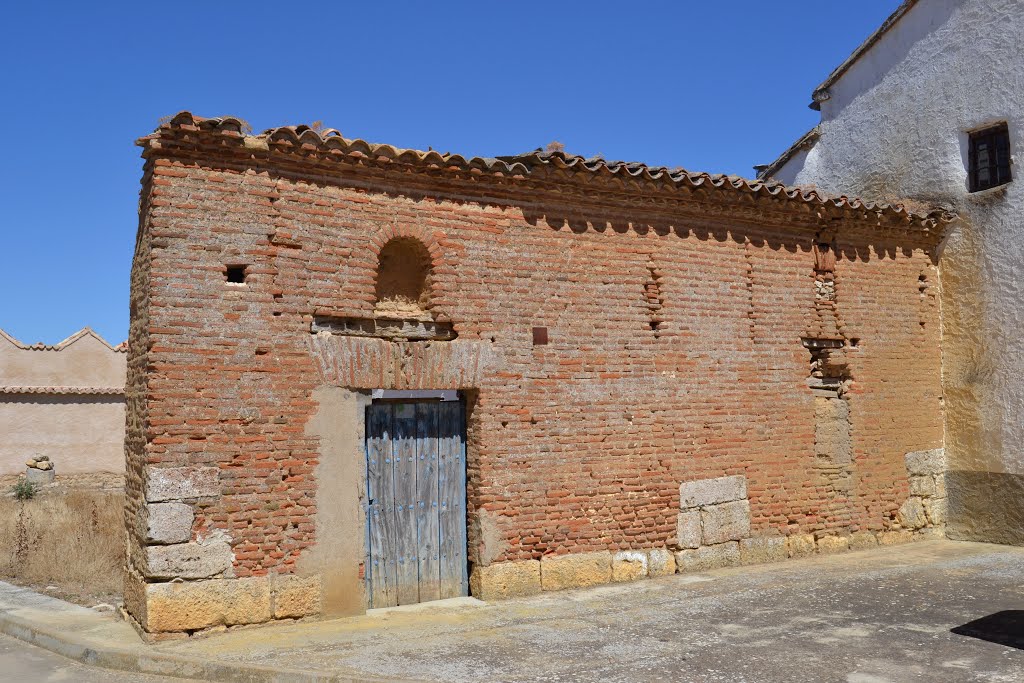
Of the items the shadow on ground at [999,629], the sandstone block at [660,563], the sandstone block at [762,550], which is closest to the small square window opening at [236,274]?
the sandstone block at [660,563]

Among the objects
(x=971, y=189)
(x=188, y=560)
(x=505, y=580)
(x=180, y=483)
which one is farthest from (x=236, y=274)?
(x=971, y=189)

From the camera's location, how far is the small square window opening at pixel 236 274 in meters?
6.73

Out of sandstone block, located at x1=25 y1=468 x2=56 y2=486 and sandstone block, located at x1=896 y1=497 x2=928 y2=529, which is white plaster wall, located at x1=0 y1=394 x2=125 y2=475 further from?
sandstone block, located at x1=896 y1=497 x2=928 y2=529

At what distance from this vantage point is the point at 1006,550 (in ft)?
32.5

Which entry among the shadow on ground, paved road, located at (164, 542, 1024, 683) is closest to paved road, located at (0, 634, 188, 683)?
paved road, located at (164, 542, 1024, 683)

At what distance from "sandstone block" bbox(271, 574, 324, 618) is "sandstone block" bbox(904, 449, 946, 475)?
24.1 feet

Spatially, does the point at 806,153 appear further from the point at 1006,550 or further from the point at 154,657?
the point at 154,657

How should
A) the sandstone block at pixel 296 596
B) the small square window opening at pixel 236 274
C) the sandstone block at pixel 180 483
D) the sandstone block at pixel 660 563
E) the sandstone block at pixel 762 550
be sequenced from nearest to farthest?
the sandstone block at pixel 180 483, the sandstone block at pixel 296 596, the small square window opening at pixel 236 274, the sandstone block at pixel 660 563, the sandstone block at pixel 762 550

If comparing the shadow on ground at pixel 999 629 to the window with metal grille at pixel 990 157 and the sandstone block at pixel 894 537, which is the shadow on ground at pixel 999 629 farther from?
the window with metal grille at pixel 990 157

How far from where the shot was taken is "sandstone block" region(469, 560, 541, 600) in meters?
7.48

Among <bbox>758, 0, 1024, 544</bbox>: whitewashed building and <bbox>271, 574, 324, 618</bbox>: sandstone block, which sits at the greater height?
<bbox>758, 0, 1024, 544</bbox>: whitewashed building

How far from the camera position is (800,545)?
9.43 metres

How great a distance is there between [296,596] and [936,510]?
8088 mm

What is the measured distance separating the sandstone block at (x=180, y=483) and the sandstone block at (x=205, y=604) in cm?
64
